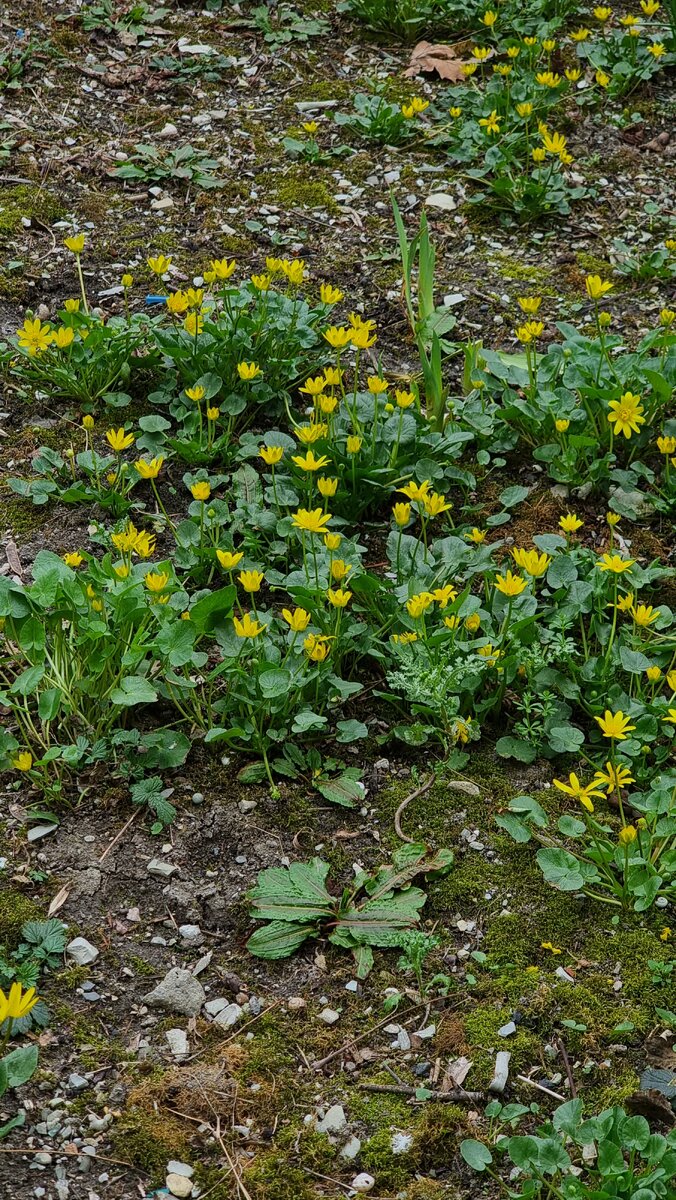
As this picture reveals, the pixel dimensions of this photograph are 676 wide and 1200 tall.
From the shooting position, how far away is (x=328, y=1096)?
238cm

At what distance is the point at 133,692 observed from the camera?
110 inches

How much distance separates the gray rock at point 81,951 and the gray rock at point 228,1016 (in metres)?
0.30

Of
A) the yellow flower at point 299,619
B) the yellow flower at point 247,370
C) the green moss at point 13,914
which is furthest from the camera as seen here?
the yellow flower at point 247,370

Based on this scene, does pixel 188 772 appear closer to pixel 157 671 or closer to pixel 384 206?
pixel 157 671

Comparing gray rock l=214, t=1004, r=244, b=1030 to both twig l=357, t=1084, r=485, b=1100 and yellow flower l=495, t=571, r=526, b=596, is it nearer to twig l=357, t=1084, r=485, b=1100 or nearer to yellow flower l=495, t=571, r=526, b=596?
twig l=357, t=1084, r=485, b=1100

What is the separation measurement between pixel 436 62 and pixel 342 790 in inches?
154

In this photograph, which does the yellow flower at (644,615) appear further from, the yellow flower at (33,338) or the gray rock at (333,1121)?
the yellow flower at (33,338)

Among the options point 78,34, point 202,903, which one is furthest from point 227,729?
point 78,34

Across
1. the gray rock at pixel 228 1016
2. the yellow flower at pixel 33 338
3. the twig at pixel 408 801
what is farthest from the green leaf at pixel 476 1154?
the yellow flower at pixel 33 338

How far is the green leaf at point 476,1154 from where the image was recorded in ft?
7.24

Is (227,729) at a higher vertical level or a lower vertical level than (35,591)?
lower

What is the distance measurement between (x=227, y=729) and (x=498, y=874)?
2.36ft

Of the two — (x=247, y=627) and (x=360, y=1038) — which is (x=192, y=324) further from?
(x=360, y=1038)

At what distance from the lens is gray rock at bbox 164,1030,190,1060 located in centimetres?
241
